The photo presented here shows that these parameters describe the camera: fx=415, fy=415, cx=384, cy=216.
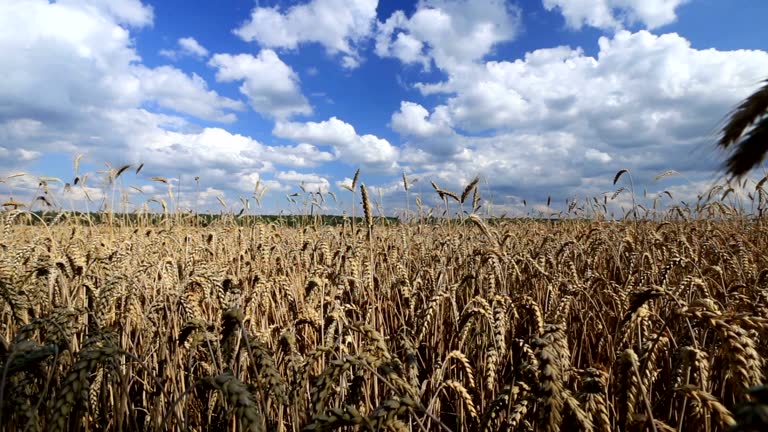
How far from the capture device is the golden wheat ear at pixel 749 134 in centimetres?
64

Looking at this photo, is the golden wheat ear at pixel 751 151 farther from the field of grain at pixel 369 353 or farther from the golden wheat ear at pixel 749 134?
the field of grain at pixel 369 353

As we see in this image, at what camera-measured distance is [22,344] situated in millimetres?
1265

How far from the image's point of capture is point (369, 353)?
1743 mm

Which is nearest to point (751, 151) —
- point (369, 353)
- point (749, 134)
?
point (749, 134)

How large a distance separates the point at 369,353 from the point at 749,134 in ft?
4.74

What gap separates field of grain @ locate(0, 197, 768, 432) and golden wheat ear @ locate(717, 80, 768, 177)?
346mm

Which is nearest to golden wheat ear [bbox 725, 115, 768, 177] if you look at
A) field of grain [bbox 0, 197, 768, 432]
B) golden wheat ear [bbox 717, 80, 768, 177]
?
golden wheat ear [bbox 717, 80, 768, 177]

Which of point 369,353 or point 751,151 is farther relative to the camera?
point 369,353

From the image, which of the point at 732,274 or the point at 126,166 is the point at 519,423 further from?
the point at 126,166

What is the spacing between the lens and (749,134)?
0.65 metres

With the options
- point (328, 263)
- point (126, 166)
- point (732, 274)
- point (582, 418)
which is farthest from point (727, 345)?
point (126, 166)

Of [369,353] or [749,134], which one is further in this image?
[369,353]

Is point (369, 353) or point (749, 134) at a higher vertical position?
point (749, 134)

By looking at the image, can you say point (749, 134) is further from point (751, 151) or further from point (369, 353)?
point (369, 353)
